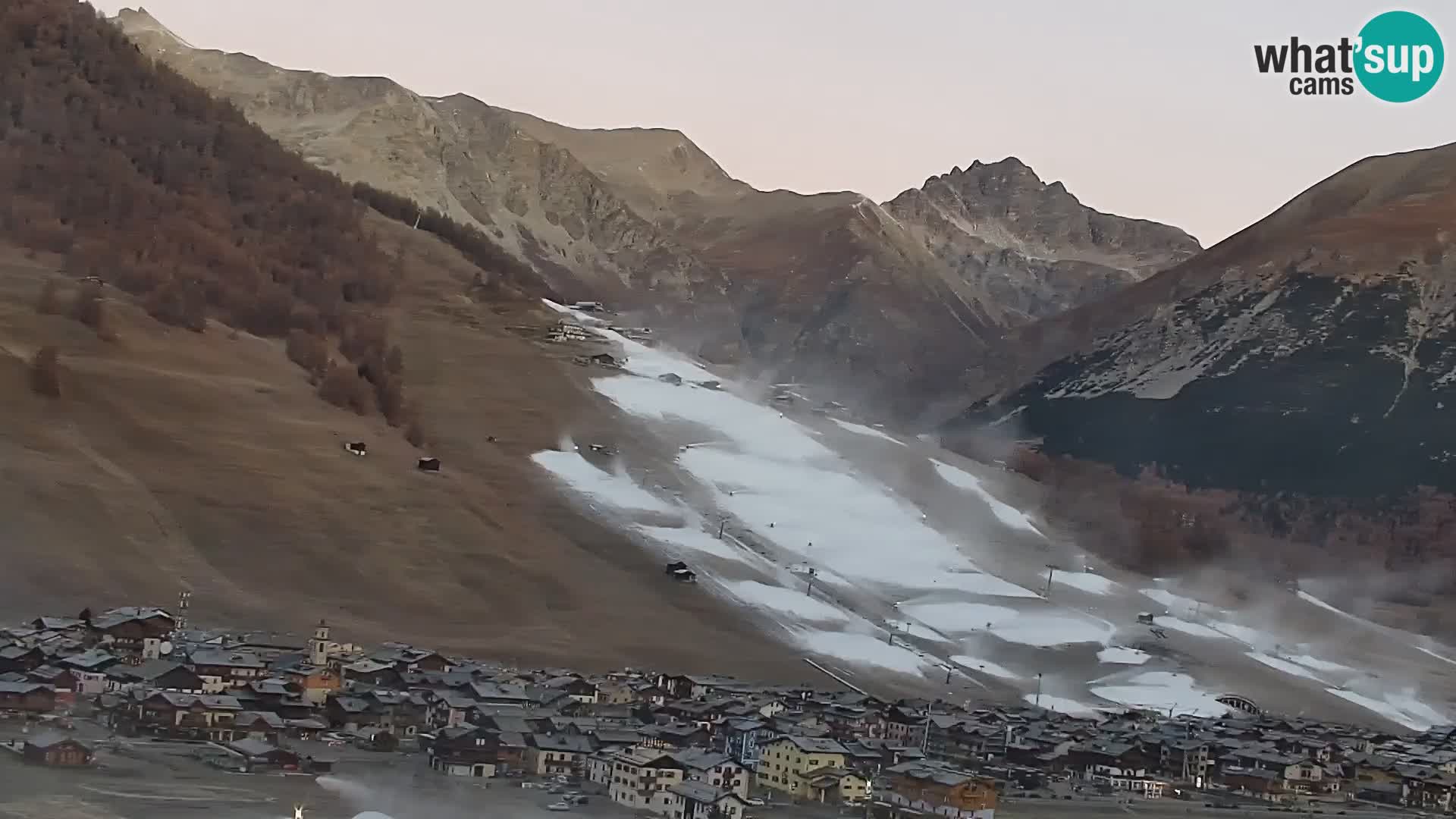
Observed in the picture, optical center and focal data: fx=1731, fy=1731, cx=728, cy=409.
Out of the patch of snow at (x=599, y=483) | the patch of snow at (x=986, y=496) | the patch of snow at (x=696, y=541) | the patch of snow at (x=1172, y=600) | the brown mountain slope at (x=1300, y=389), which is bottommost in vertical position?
the patch of snow at (x=696, y=541)

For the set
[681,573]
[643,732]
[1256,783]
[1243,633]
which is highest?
[1243,633]

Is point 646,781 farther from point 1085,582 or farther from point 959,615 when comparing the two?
point 1085,582

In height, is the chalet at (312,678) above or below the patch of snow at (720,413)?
below

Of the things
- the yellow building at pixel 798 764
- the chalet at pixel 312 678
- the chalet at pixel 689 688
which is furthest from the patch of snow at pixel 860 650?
the chalet at pixel 312 678

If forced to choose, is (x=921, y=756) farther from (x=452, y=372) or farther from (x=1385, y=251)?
(x=1385, y=251)

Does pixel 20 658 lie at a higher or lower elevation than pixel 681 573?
lower

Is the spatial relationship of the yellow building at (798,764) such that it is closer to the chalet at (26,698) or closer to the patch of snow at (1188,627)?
the chalet at (26,698)

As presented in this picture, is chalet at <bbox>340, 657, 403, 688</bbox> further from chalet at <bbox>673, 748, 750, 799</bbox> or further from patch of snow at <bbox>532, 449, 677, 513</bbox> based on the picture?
patch of snow at <bbox>532, 449, 677, 513</bbox>

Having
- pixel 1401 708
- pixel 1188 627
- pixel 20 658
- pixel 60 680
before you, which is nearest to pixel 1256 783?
pixel 60 680
